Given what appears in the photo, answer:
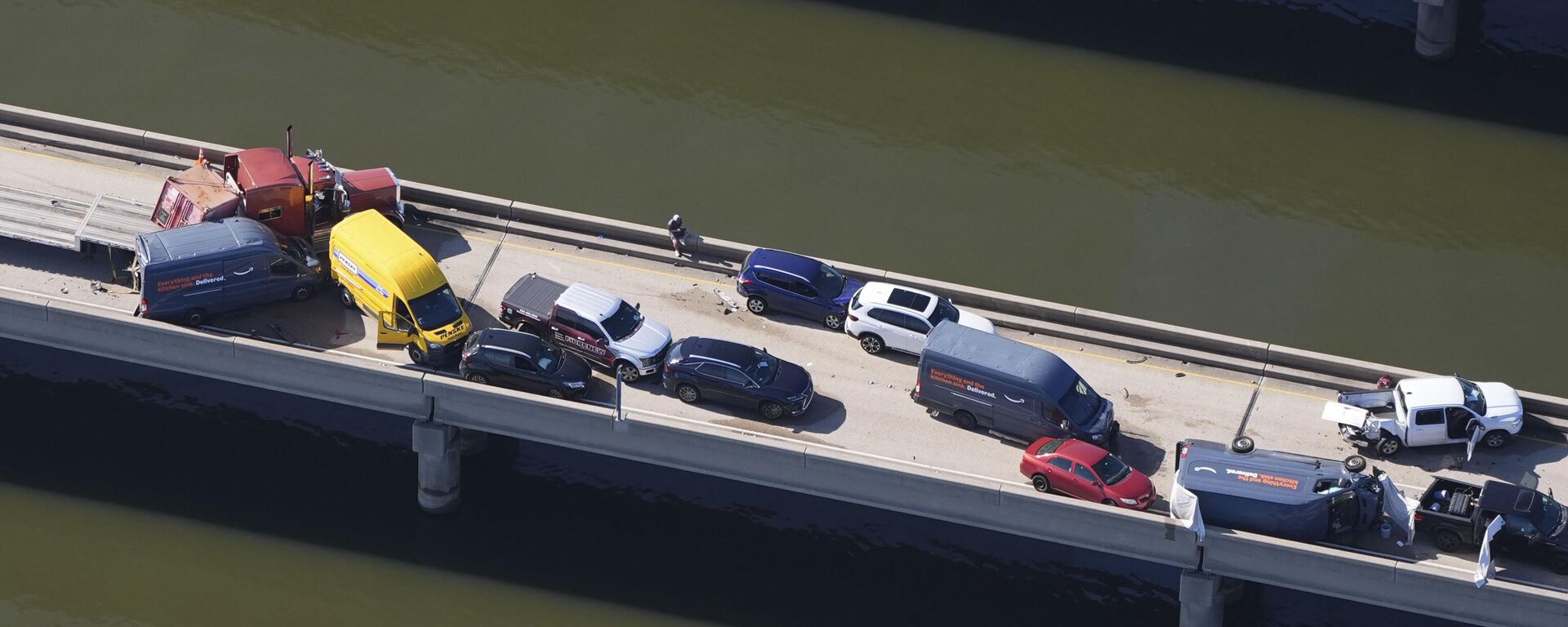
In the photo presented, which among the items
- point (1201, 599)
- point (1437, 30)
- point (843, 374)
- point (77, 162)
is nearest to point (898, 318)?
point (843, 374)

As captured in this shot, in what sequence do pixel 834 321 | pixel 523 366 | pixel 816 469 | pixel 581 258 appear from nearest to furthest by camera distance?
1. pixel 816 469
2. pixel 523 366
3. pixel 834 321
4. pixel 581 258

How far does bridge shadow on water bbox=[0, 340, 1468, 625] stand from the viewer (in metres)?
43.9

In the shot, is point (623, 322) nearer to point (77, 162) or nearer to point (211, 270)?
point (211, 270)

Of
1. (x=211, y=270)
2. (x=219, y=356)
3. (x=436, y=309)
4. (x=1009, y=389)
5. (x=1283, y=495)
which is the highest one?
(x=211, y=270)

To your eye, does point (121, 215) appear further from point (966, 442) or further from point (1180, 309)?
point (1180, 309)

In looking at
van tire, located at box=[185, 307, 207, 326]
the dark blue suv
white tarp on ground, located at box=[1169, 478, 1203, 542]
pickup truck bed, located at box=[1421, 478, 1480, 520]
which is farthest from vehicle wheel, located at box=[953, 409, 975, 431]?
van tire, located at box=[185, 307, 207, 326]

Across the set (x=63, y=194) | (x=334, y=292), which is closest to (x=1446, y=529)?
(x=334, y=292)

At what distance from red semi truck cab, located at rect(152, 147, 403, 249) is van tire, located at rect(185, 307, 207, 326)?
7.45 ft

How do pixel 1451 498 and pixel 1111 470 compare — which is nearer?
pixel 1451 498

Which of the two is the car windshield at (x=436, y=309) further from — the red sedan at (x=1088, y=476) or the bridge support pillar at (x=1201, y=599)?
the bridge support pillar at (x=1201, y=599)

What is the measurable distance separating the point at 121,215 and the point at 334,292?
499 centimetres

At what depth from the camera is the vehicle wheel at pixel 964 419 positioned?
42875 millimetres

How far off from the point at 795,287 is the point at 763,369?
315 centimetres

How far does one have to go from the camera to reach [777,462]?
41.6 m
